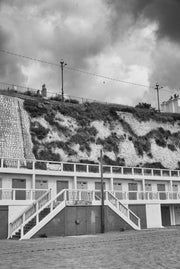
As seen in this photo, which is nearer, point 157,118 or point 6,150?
point 6,150

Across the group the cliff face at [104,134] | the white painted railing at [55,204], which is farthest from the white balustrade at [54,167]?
the cliff face at [104,134]

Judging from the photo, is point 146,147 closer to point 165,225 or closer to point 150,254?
point 165,225

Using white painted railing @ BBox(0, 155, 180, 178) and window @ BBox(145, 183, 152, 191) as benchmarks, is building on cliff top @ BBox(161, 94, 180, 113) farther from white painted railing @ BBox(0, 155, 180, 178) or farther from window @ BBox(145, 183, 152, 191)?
window @ BBox(145, 183, 152, 191)

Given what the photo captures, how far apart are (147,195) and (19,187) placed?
1320 cm

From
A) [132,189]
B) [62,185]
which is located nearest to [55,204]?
[62,185]

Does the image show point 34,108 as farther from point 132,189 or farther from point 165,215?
point 165,215

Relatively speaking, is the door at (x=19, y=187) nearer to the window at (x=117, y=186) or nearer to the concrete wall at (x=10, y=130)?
the concrete wall at (x=10, y=130)

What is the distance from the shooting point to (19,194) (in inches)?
1164

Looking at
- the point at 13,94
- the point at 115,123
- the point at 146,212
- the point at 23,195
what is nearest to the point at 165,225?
the point at 146,212

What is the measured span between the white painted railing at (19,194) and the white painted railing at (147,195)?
8188 millimetres

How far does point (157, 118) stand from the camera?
65625mm

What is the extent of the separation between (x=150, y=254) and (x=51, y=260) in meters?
3.52

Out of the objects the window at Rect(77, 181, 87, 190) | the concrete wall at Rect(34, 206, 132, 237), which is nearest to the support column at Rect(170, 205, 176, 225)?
the window at Rect(77, 181, 87, 190)

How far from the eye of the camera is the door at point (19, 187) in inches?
1155
